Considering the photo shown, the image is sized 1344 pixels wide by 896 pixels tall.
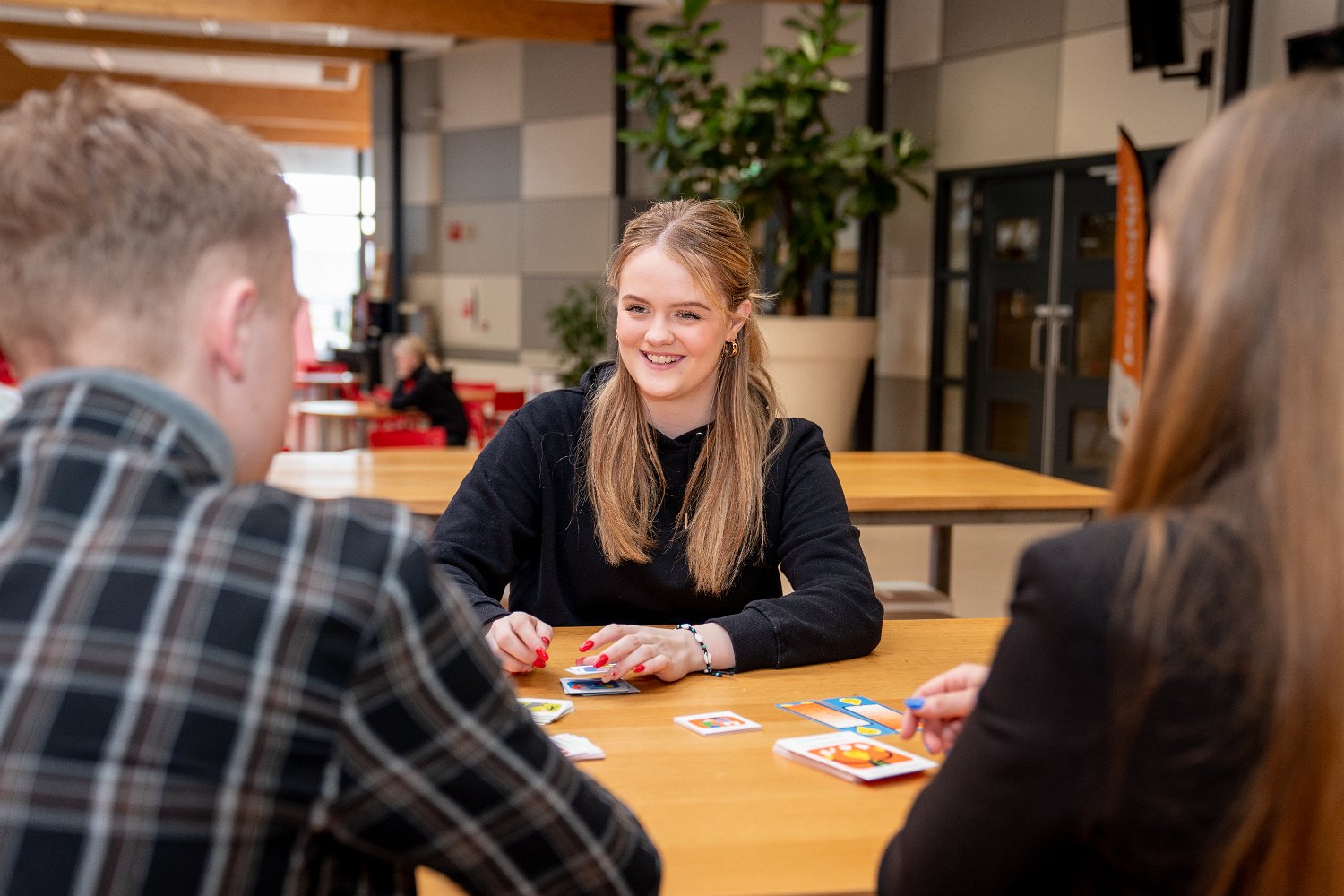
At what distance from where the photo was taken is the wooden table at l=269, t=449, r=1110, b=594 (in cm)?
334

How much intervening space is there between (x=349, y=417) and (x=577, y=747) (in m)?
7.62

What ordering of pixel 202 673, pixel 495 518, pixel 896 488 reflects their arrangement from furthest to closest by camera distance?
pixel 896 488
pixel 495 518
pixel 202 673

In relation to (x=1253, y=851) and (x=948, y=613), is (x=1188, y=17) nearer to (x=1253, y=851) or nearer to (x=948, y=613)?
(x=948, y=613)

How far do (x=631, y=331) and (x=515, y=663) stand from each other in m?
0.76

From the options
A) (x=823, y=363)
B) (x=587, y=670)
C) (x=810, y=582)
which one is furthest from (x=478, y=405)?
(x=587, y=670)

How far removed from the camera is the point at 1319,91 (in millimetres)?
850

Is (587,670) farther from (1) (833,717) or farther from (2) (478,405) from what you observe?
(2) (478,405)

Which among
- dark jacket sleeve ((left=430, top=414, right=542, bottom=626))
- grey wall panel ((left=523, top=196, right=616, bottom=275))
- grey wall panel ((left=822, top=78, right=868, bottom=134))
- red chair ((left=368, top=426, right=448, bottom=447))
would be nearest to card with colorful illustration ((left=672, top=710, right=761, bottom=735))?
dark jacket sleeve ((left=430, top=414, right=542, bottom=626))

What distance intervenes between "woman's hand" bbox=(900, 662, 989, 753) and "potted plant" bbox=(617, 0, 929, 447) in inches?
241

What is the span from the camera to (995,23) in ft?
26.2

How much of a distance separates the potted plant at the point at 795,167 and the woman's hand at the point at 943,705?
611cm

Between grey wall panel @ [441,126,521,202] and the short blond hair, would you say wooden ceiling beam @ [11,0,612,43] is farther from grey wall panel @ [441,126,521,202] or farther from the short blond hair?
the short blond hair

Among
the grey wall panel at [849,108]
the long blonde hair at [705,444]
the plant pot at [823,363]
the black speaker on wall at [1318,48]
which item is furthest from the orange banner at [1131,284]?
the long blonde hair at [705,444]

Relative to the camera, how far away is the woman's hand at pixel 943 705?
53.4 inches
